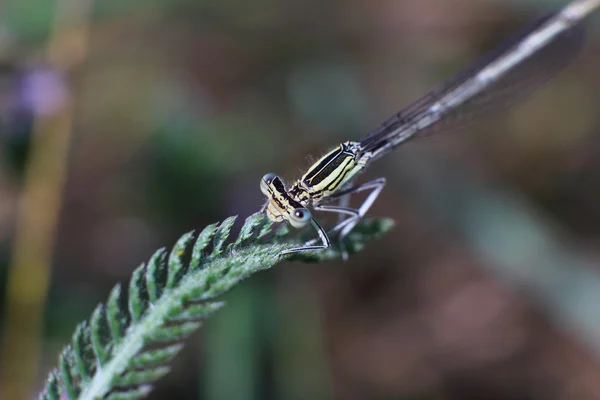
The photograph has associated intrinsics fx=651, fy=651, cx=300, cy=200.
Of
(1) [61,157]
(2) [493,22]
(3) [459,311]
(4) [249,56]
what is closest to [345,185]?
Answer: (1) [61,157]

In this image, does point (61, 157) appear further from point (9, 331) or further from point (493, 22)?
point (493, 22)

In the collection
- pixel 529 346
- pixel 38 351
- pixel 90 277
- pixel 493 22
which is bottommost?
pixel 529 346

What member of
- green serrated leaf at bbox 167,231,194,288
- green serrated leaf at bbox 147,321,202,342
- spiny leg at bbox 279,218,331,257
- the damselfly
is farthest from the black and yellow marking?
green serrated leaf at bbox 147,321,202,342

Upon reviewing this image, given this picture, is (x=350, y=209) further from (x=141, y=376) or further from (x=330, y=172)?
(x=141, y=376)

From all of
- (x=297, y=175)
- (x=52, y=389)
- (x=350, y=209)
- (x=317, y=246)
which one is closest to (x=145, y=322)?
(x=52, y=389)

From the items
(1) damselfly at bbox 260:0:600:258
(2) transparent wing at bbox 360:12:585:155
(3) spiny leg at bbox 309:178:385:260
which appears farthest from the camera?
(2) transparent wing at bbox 360:12:585:155

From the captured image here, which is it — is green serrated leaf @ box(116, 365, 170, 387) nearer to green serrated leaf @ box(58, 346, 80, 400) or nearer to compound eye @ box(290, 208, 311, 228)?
green serrated leaf @ box(58, 346, 80, 400)

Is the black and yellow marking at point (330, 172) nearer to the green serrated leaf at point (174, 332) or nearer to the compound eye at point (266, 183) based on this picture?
the compound eye at point (266, 183)
